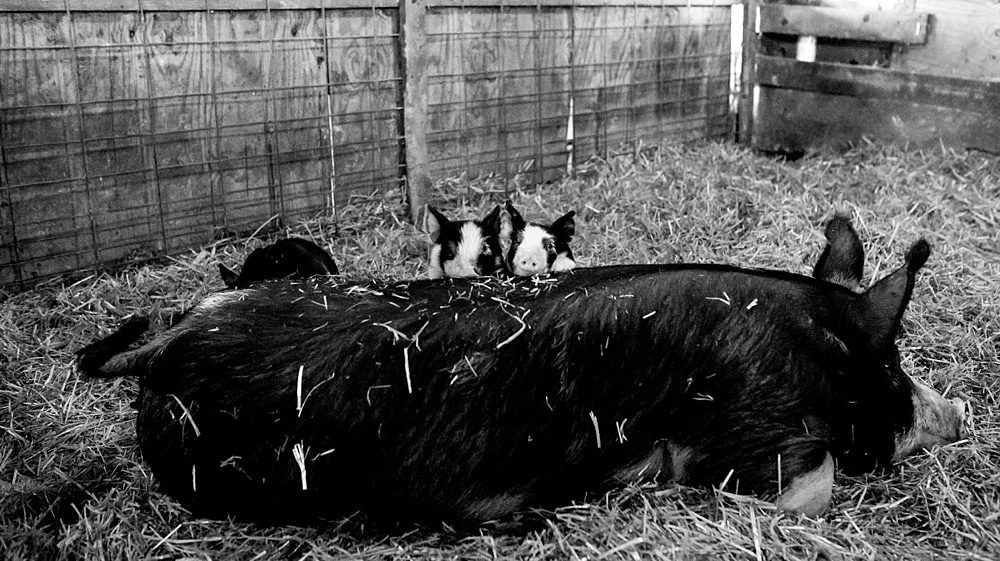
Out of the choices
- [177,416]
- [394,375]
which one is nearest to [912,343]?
[394,375]

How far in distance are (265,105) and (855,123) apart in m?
4.16

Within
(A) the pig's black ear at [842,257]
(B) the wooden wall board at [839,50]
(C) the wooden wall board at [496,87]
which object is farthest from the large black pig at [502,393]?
(B) the wooden wall board at [839,50]

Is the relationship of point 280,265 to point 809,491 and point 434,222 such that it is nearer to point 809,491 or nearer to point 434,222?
point 434,222

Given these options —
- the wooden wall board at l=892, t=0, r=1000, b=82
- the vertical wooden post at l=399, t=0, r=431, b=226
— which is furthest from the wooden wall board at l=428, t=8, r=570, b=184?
the wooden wall board at l=892, t=0, r=1000, b=82

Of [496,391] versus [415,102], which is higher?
[415,102]

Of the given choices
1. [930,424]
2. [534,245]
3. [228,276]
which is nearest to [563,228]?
[534,245]

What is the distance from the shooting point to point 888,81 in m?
6.41

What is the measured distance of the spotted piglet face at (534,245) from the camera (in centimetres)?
452

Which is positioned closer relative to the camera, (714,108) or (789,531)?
(789,531)

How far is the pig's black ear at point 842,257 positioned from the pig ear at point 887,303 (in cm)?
41

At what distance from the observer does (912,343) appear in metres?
3.75

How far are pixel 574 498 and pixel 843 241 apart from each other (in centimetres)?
123

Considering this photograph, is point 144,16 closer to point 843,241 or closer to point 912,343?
point 843,241

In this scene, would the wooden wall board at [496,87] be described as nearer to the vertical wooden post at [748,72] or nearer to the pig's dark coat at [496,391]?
the vertical wooden post at [748,72]
